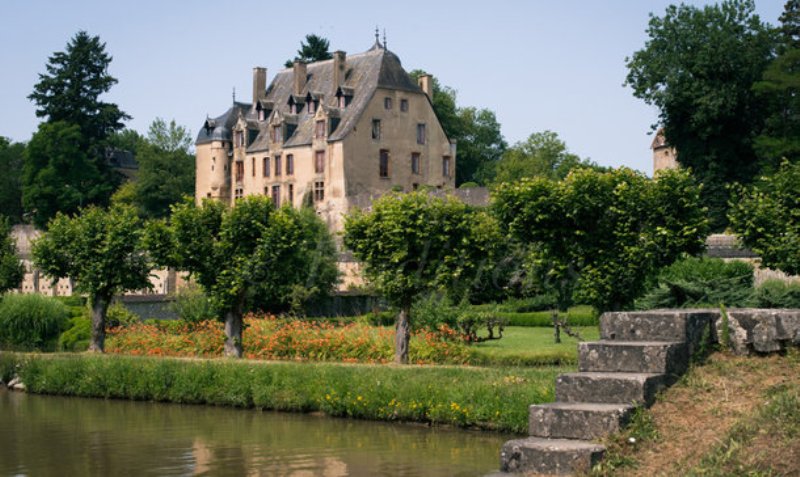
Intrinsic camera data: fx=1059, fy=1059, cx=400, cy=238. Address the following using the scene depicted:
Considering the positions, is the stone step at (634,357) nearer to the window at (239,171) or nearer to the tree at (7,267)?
the tree at (7,267)

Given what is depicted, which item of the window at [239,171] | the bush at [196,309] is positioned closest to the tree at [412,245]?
the bush at [196,309]

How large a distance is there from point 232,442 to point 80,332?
20334 millimetres

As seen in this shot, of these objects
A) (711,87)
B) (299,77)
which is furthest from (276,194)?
(711,87)

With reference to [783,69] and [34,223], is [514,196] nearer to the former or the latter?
[783,69]

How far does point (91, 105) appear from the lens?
77.9 m

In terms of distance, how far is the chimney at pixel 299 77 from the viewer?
239 feet

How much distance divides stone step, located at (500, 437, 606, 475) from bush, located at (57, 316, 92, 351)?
27690 millimetres

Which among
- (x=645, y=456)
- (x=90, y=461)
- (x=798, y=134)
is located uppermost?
(x=798, y=134)

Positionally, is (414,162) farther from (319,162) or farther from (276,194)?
(276,194)

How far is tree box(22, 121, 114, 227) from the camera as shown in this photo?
75.4 metres

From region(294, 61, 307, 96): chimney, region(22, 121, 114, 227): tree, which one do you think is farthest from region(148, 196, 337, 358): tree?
region(22, 121, 114, 227): tree

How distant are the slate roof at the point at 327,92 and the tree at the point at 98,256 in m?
35.7

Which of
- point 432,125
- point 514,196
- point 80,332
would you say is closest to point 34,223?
point 432,125

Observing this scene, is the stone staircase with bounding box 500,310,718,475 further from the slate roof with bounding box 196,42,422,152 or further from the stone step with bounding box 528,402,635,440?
the slate roof with bounding box 196,42,422,152
